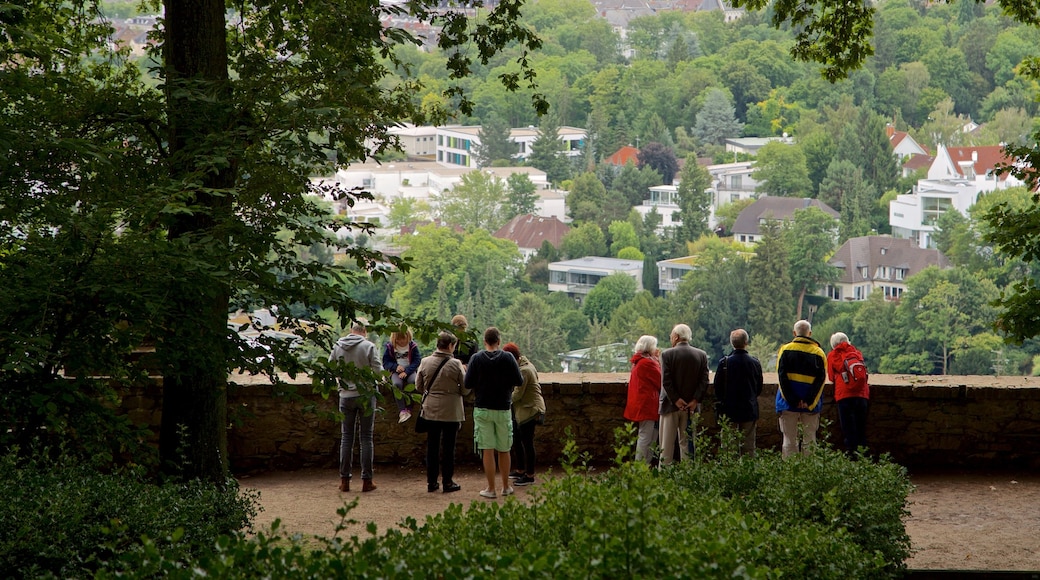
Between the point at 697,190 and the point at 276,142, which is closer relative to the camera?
the point at 276,142

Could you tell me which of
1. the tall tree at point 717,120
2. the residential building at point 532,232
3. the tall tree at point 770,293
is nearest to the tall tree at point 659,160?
the tall tree at point 717,120

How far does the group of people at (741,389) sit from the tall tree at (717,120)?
115147 mm

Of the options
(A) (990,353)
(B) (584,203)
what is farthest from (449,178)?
(A) (990,353)

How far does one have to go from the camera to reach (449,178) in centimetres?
11319

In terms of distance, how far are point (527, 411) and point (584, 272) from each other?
3583 inches

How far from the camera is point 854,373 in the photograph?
696 cm

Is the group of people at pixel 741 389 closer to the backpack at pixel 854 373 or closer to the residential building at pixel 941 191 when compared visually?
the backpack at pixel 854 373

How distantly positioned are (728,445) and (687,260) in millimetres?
93375

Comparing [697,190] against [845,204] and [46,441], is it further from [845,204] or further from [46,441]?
[46,441]

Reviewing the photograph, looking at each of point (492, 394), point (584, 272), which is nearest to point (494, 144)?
point (584, 272)

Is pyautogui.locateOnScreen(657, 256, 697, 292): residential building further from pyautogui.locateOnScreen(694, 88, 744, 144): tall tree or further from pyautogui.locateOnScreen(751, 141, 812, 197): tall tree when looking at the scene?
pyautogui.locateOnScreen(694, 88, 744, 144): tall tree

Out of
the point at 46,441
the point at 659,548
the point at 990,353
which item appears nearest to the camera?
the point at 659,548

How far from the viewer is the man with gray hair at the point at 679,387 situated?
22.4ft

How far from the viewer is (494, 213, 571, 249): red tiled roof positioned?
10194 cm
